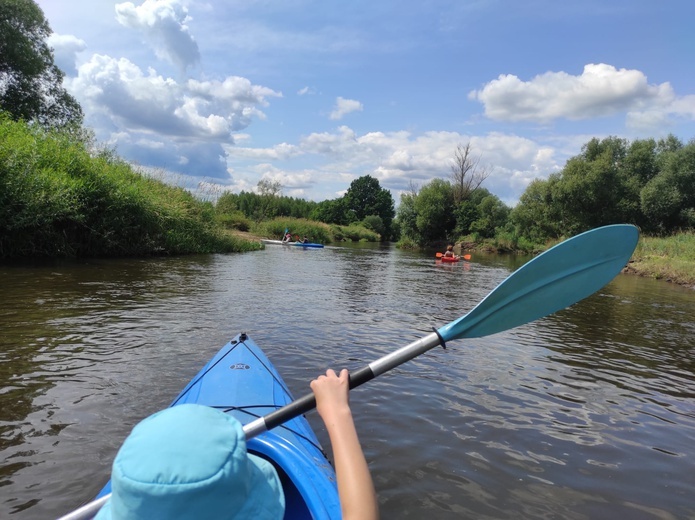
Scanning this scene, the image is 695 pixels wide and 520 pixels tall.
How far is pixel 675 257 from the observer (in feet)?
66.0

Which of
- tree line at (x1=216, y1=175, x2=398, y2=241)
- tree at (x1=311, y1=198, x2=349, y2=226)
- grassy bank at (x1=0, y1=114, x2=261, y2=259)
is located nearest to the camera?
grassy bank at (x1=0, y1=114, x2=261, y2=259)

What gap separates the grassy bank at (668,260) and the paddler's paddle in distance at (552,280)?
54.8 ft

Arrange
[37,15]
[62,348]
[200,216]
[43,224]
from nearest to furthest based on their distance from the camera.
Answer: [62,348] < [43,224] < [200,216] < [37,15]

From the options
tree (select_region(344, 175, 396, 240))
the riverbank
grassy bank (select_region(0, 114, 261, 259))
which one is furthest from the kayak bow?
tree (select_region(344, 175, 396, 240))

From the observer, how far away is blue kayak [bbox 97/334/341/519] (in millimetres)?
1931

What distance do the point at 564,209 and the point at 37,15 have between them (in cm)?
3702

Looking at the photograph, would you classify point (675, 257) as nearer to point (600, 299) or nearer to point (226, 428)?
point (600, 299)

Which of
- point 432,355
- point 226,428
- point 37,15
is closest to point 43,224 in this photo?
point 432,355

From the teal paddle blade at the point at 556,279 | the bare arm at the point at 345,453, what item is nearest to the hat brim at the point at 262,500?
the bare arm at the point at 345,453

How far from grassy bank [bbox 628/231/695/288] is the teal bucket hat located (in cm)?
1907

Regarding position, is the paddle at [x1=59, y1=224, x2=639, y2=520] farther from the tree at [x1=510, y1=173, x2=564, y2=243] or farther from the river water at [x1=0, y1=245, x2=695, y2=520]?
the tree at [x1=510, y1=173, x2=564, y2=243]

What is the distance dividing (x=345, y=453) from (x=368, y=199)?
3178 inches

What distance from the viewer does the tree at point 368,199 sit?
7881cm

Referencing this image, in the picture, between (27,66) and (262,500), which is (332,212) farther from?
(262,500)
